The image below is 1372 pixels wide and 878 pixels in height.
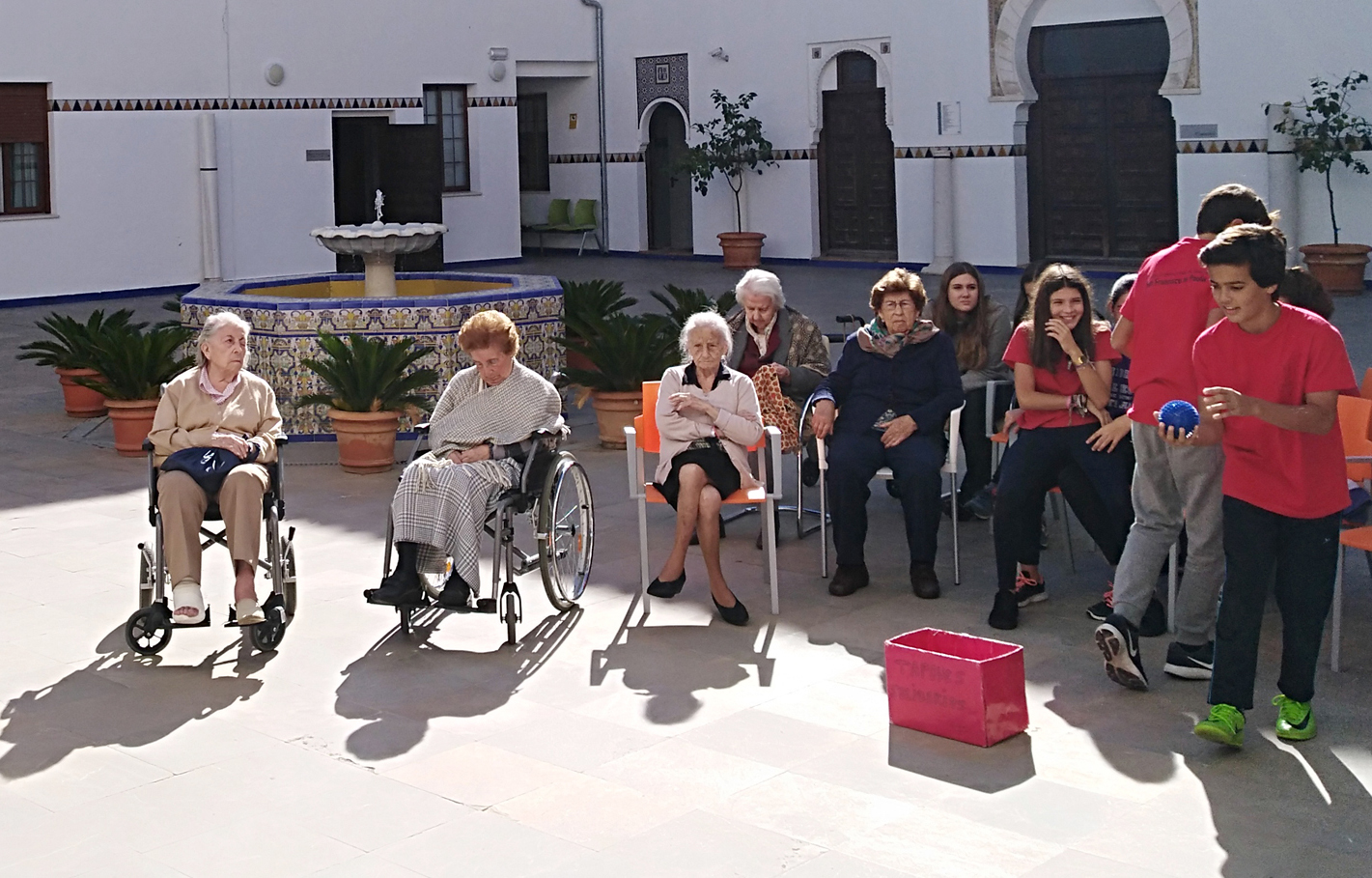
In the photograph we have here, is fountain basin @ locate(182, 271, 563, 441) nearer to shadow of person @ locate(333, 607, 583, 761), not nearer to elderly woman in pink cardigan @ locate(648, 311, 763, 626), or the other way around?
elderly woman in pink cardigan @ locate(648, 311, 763, 626)

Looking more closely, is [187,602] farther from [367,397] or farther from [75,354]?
[75,354]

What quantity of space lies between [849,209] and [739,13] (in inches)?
110

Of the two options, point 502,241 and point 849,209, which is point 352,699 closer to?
point 849,209

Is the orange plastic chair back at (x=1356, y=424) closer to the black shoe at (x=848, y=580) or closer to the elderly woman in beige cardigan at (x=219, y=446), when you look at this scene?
the black shoe at (x=848, y=580)

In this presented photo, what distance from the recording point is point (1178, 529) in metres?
4.91

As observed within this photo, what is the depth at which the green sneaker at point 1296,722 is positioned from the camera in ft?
14.0

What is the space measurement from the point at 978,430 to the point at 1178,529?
1984 millimetres

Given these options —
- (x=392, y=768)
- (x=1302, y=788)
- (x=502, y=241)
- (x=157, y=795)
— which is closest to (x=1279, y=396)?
(x=1302, y=788)

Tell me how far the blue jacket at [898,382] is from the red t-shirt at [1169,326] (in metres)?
1.30

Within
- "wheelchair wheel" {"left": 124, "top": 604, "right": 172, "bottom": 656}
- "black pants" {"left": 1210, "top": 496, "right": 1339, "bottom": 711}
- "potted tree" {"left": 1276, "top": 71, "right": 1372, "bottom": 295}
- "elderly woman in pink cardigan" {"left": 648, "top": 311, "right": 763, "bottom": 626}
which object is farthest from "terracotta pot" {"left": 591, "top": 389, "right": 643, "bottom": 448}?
"potted tree" {"left": 1276, "top": 71, "right": 1372, "bottom": 295}

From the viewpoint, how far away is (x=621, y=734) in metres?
4.52

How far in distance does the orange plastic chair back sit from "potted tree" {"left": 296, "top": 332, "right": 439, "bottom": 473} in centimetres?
475

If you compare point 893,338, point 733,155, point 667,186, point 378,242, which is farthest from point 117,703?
point 667,186

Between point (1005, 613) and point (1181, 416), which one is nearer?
point (1181, 416)
